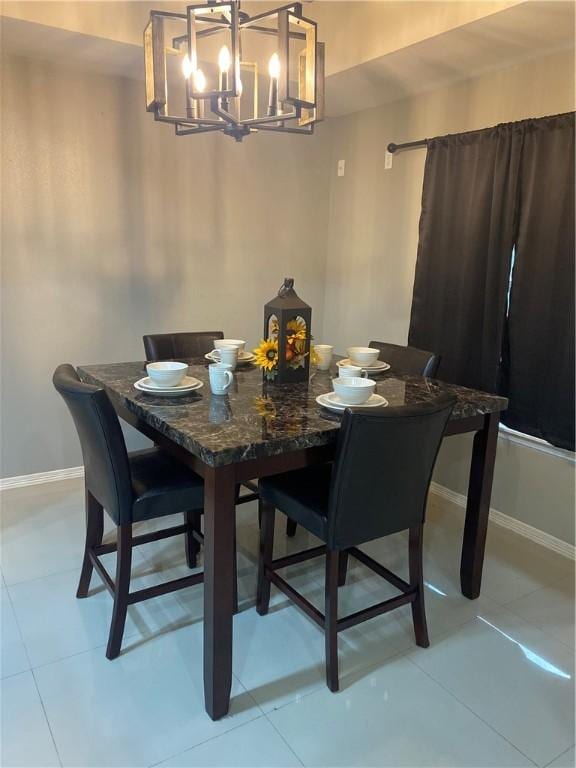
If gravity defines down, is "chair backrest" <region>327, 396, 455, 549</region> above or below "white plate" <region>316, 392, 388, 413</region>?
below

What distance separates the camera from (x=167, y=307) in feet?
11.8

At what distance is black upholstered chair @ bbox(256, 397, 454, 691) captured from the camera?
5.30 feet

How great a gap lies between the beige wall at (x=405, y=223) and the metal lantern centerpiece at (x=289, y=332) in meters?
1.45

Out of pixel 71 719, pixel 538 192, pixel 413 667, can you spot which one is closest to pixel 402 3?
pixel 538 192

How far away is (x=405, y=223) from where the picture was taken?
350cm

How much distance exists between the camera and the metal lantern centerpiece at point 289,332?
82.2 inches

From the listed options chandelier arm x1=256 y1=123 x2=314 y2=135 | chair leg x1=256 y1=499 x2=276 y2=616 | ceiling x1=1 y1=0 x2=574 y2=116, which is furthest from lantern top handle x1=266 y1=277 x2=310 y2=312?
ceiling x1=1 y1=0 x2=574 y2=116

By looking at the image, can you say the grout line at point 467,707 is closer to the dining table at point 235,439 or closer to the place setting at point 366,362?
the dining table at point 235,439

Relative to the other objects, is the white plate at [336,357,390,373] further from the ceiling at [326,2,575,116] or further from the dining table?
the ceiling at [326,2,575,116]

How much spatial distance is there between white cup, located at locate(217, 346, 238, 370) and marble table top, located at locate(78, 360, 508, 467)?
0.05 metres

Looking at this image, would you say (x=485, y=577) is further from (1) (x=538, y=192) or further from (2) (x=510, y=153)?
(2) (x=510, y=153)

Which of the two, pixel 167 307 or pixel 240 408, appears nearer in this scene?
pixel 240 408

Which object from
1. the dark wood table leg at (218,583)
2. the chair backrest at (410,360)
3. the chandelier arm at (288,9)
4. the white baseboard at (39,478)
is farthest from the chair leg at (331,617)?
the white baseboard at (39,478)

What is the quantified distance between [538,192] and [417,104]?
1116 mm
